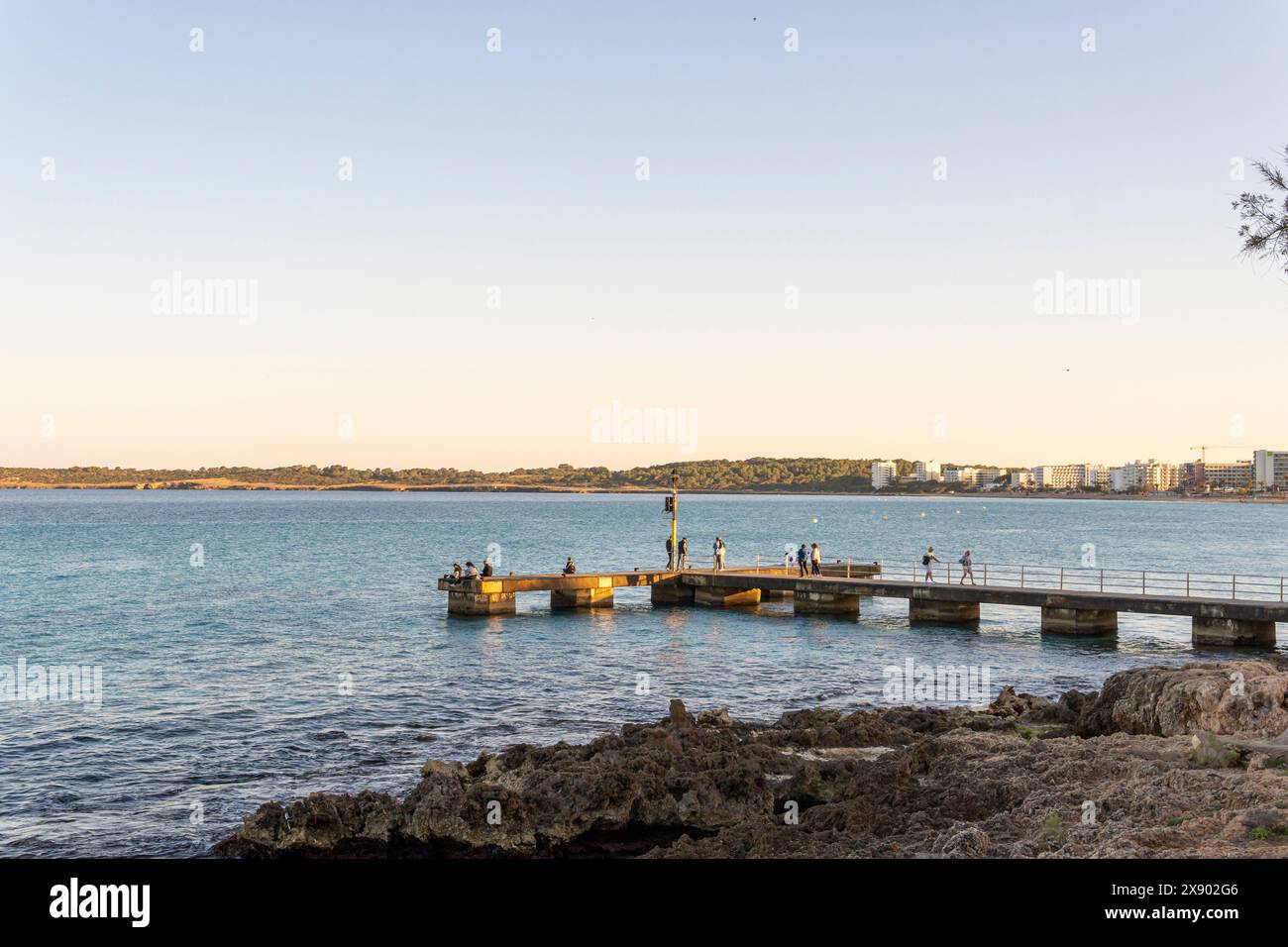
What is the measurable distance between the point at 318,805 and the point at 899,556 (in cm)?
7393

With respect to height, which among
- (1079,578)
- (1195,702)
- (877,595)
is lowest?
(1079,578)

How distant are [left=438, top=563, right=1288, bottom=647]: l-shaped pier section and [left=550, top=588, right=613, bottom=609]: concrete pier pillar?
39 mm

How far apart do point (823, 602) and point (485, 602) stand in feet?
42.1

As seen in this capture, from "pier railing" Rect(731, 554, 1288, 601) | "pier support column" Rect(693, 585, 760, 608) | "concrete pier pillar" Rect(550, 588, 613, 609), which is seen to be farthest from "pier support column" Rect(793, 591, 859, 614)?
"concrete pier pillar" Rect(550, 588, 613, 609)

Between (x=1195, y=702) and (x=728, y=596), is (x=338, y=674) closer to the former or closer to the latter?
(x=728, y=596)

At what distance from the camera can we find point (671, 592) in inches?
1743

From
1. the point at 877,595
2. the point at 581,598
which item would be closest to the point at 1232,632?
the point at 877,595

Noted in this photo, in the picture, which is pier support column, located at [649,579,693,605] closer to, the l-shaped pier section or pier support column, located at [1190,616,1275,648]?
the l-shaped pier section

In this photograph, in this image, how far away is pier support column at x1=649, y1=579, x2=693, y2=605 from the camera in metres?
44.2

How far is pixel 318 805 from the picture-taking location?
47.9 ft

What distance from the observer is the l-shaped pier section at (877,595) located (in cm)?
3222
